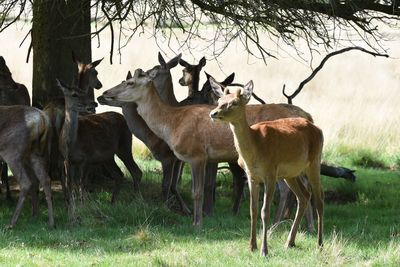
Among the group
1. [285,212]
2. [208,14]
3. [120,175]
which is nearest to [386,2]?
[208,14]

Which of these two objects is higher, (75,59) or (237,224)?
(75,59)

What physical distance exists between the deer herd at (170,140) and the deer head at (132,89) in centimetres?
1

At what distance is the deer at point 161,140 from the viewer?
11477 mm

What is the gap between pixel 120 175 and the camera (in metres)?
12.1

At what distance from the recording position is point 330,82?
22.8m

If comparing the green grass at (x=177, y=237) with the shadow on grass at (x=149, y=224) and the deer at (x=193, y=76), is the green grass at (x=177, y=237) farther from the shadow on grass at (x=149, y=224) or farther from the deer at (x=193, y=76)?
the deer at (x=193, y=76)

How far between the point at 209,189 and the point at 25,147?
A: 7.54ft

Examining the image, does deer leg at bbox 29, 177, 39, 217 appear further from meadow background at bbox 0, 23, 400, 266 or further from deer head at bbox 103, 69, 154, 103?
deer head at bbox 103, 69, 154, 103

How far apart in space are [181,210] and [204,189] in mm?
382

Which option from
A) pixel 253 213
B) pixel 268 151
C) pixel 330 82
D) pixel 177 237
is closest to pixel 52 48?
pixel 177 237

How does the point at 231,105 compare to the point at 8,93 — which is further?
the point at 8,93

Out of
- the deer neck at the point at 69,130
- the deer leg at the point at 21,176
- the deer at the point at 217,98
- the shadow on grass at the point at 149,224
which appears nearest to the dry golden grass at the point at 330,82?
the deer at the point at 217,98

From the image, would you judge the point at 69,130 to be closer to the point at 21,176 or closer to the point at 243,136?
the point at 21,176

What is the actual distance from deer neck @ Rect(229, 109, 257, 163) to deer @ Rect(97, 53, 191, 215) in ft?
9.38
